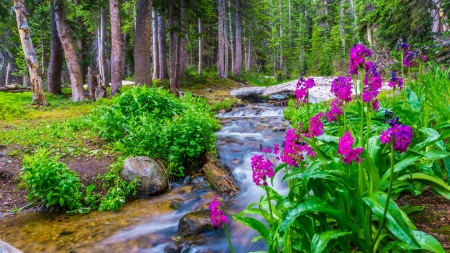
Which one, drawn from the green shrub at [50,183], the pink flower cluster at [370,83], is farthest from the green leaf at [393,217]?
the green shrub at [50,183]

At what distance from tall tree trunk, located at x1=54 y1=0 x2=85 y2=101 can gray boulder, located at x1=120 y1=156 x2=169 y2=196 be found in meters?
8.88

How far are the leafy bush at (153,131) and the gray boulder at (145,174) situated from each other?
32cm

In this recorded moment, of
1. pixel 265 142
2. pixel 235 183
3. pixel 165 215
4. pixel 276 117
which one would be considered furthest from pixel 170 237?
pixel 276 117

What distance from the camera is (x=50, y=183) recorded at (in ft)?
16.0

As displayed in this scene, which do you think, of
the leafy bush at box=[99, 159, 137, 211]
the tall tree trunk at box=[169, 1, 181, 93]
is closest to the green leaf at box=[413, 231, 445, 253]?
the leafy bush at box=[99, 159, 137, 211]

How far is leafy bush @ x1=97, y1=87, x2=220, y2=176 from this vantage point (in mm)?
6266

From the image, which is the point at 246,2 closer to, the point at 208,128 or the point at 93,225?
the point at 208,128

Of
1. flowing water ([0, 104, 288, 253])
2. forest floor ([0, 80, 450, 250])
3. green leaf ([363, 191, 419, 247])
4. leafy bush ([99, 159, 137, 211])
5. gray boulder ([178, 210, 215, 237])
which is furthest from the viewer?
leafy bush ([99, 159, 137, 211])

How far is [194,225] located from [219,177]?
1.78 metres

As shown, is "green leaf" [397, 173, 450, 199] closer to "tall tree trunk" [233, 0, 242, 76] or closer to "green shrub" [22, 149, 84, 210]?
"green shrub" [22, 149, 84, 210]

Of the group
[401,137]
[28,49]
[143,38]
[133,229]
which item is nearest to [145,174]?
[133,229]

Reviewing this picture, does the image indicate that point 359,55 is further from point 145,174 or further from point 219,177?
point 145,174

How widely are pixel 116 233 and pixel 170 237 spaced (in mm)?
844

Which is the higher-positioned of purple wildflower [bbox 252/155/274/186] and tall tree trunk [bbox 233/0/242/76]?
tall tree trunk [bbox 233/0/242/76]
